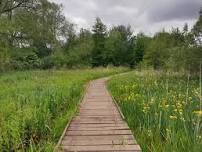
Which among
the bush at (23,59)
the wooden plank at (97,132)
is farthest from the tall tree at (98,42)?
the wooden plank at (97,132)

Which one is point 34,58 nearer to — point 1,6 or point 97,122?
point 1,6

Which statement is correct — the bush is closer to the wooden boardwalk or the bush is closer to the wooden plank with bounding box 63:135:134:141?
the wooden boardwalk

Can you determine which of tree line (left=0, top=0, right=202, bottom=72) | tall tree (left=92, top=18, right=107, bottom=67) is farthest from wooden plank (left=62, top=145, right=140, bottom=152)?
tall tree (left=92, top=18, right=107, bottom=67)

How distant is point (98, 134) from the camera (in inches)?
314

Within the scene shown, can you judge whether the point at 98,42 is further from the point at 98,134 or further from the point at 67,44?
the point at 98,134

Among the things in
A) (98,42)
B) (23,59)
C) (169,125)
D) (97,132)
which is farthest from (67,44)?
(169,125)

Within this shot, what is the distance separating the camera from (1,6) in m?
34.1

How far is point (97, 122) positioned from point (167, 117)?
3057 mm

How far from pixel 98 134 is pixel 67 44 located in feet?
164

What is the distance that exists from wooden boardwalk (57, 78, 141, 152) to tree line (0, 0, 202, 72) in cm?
760

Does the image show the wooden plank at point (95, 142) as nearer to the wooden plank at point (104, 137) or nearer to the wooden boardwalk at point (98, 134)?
the wooden boardwalk at point (98, 134)

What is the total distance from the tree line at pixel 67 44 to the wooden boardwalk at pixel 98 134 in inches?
299

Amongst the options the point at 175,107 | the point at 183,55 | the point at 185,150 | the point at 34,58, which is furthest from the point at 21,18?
the point at 185,150

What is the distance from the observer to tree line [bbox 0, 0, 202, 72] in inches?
990
